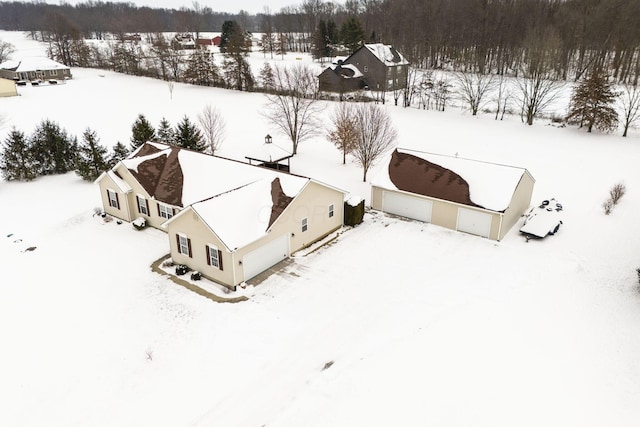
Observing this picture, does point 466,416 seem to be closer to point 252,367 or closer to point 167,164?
point 252,367

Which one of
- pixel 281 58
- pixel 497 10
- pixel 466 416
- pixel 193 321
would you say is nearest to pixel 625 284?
pixel 466 416

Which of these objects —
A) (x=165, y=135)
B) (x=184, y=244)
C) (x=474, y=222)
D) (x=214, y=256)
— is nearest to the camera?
(x=214, y=256)

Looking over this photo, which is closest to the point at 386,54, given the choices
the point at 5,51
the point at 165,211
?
the point at 165,211

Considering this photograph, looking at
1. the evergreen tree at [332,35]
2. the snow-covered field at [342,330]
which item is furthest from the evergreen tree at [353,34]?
the snow-covered field at [342,330]

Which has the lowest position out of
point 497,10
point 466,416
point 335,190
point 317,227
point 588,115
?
point 466,416

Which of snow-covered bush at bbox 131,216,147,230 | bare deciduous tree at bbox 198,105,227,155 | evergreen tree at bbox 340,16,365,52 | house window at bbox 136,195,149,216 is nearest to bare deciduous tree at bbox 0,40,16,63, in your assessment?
evergreen tree at bbox 340,16,365,52

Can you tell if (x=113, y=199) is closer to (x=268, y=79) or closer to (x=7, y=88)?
(x=268, y=79)
